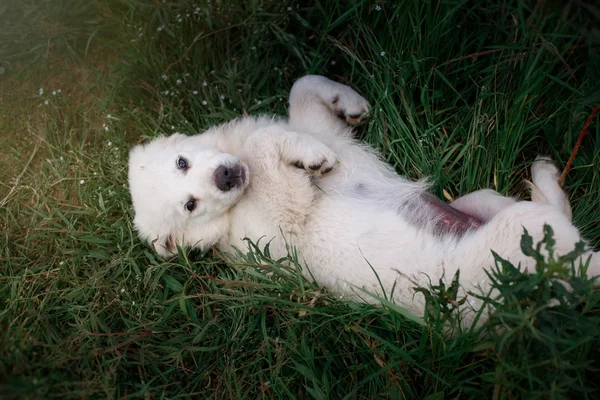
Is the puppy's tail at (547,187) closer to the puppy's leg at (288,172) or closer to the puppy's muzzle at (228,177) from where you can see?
the puppy's leg at (288,172)

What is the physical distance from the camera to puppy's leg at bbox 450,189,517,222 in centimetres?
Answer: 339

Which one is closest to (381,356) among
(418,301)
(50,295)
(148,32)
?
(418,301)

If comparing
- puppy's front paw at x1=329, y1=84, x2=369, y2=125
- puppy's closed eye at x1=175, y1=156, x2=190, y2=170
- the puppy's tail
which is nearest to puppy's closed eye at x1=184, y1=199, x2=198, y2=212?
puppy's closed eye at x1=175, y1=156, x2=190, y2=170

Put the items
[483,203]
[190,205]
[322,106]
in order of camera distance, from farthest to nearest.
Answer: [322,106]
[483,203]
[190,205]

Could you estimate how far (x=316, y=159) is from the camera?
10.9 ft

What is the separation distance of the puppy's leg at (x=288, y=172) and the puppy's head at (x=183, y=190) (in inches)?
5.3

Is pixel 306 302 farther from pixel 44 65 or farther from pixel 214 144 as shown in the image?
pixel 44 65

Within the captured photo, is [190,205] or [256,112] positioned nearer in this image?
[190,205]

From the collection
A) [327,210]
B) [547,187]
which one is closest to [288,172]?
[327,210]

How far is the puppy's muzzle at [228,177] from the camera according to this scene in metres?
3.22

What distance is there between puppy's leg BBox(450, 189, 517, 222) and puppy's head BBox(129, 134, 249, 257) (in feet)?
4.81

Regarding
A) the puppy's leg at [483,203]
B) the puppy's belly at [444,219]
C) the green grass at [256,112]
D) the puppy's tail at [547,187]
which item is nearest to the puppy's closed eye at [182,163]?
the green grass at [256,112]

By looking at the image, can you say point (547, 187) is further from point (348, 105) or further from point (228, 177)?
point (228, 177)

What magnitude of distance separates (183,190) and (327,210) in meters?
0.91
